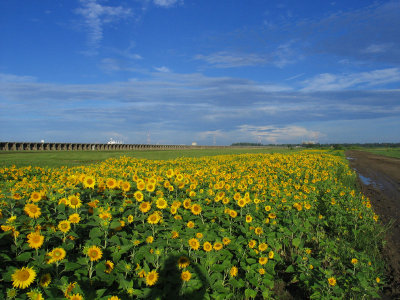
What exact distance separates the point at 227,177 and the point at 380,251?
12.3 feet

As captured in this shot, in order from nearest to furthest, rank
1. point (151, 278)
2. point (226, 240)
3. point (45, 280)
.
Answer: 1. point (45, 280)
2. point (151, 278)
3. point (226, 240)

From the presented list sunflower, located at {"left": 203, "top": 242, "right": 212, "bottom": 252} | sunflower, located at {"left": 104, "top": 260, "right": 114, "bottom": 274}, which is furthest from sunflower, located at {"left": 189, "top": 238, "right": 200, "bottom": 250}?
sunflower, located at {"left": 104, "top": 260, "right": 114, "bottom": 274}

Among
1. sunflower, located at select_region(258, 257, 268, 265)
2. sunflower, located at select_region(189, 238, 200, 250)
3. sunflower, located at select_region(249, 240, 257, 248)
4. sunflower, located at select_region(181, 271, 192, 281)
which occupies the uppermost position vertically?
sunflower, located at select_region(189, 238, 200, 250)

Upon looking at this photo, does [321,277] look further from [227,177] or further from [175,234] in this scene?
[227,177]


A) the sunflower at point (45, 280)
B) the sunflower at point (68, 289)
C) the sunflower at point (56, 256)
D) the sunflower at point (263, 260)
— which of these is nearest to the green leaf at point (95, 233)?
the sunflower at point (56, 256)

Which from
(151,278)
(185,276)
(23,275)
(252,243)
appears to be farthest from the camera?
(252,243)

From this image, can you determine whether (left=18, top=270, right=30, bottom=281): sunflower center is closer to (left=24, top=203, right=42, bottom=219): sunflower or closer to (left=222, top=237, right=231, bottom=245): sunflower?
(left=24, top=203, right=42, bottom=219): sunflower

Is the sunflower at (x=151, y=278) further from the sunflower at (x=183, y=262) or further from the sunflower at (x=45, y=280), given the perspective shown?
the sunflower at (x=45, y=280)

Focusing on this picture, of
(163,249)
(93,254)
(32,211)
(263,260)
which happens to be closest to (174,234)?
(163,249)

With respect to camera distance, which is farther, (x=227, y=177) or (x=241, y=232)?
(x=227, y=177)

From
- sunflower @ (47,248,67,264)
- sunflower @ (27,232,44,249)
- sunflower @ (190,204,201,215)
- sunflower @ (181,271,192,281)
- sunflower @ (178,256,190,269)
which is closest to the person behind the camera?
sunflower @ (47,248,67,264)

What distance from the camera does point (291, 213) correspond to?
17.6 feet

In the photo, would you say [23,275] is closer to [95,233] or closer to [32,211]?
[95,233]

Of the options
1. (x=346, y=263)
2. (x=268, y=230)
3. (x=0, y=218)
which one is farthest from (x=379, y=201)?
(x=0, y=218)
